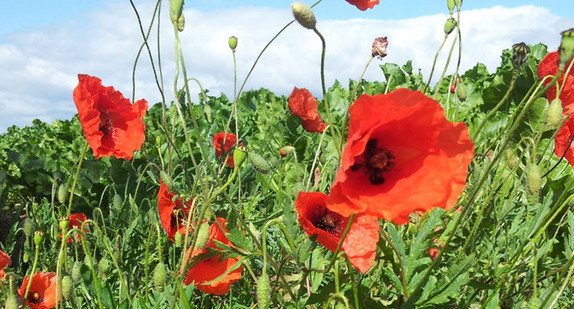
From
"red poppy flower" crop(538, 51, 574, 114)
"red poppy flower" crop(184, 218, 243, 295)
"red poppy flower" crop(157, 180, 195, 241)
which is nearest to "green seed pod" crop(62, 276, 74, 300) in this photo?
"red poppy flower" crop(184, 218, 243, 295)

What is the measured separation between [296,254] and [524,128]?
183cm

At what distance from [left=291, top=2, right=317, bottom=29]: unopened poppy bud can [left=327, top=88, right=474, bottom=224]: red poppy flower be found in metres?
0.22

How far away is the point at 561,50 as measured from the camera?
3.56 ft

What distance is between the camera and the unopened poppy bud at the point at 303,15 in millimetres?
1121

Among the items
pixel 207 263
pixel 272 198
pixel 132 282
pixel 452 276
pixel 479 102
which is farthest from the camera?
pixel 479 102

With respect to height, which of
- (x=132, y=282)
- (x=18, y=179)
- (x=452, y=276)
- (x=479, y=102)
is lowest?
(x=132, y=282)

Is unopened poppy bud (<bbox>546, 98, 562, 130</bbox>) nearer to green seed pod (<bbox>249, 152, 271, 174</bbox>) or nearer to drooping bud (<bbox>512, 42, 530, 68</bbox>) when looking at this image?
drooping bud (<bbox>512, 42, 530, 68</bbox>)

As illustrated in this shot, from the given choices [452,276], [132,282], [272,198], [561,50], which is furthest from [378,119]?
[272,198]

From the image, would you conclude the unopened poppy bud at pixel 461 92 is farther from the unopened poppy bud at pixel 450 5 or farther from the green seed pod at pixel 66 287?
the green seed pod at pixel 66 287

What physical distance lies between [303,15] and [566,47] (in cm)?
47

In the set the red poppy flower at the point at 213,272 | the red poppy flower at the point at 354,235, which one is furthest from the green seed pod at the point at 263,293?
the red poppy flower at the point at 213,272

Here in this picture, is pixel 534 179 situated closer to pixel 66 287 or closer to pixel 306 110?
pixel 66 287

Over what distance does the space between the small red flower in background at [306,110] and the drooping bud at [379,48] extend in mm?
1030

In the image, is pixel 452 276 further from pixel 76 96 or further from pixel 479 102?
pixel 479 102
